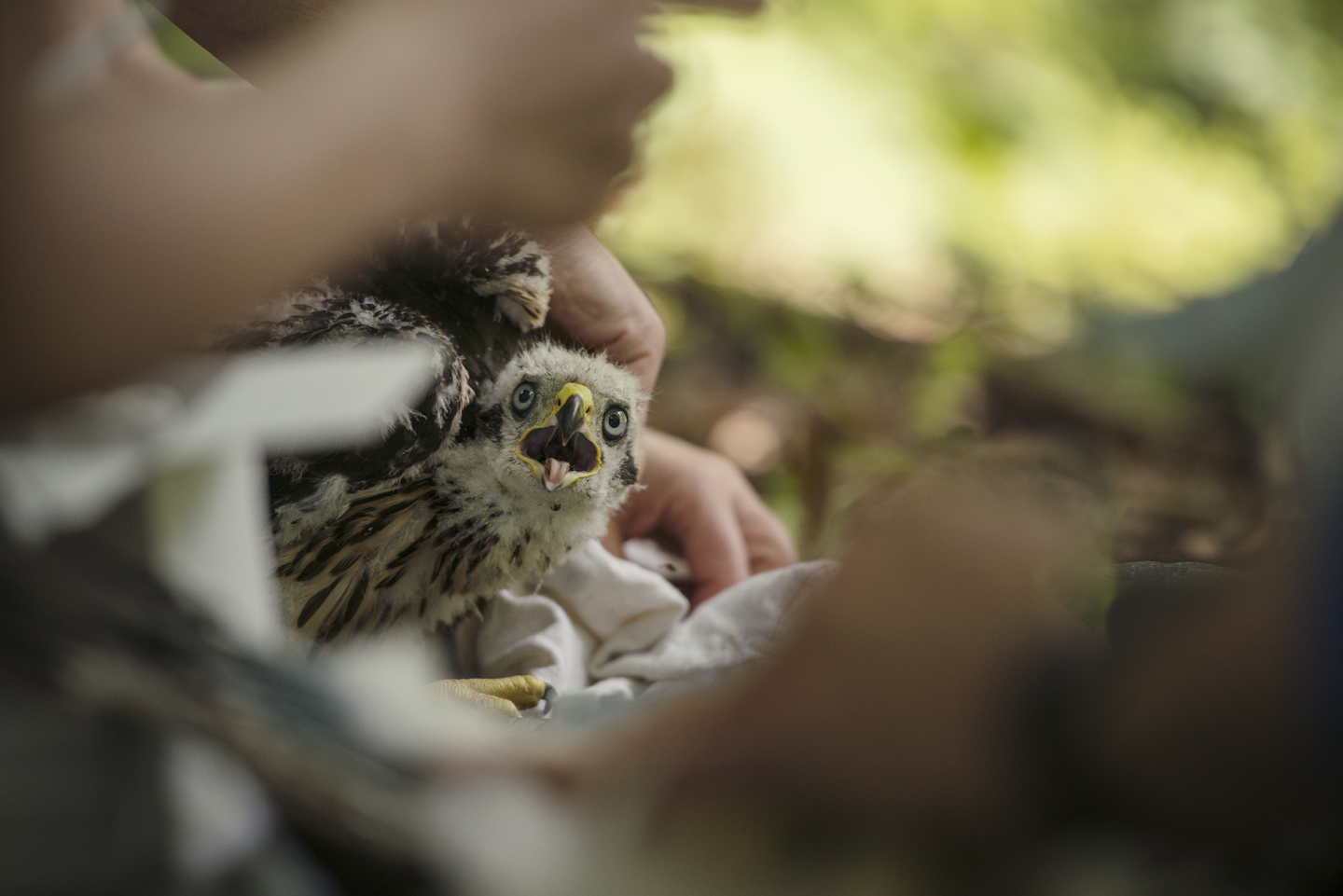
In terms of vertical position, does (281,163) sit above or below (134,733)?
above

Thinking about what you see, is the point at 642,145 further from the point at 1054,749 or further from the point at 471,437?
the point at 1054,749

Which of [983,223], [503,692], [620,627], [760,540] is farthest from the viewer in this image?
[983,223]

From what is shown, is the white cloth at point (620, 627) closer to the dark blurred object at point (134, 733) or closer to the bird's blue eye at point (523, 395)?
the bird's blue eye at point (523, 395)

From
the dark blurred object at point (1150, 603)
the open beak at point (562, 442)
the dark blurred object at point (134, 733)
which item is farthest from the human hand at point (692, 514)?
the dark blurred object at point (134, 733)

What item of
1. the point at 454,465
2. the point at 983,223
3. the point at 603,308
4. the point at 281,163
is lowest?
the point at 983,223

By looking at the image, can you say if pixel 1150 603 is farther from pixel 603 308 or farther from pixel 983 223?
pixel 983 223

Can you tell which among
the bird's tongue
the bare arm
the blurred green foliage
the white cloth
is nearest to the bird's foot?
the white cloth

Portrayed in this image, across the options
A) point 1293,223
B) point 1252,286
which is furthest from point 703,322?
point 1293,223

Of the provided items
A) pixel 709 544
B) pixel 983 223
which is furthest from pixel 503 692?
pixel 983 223
